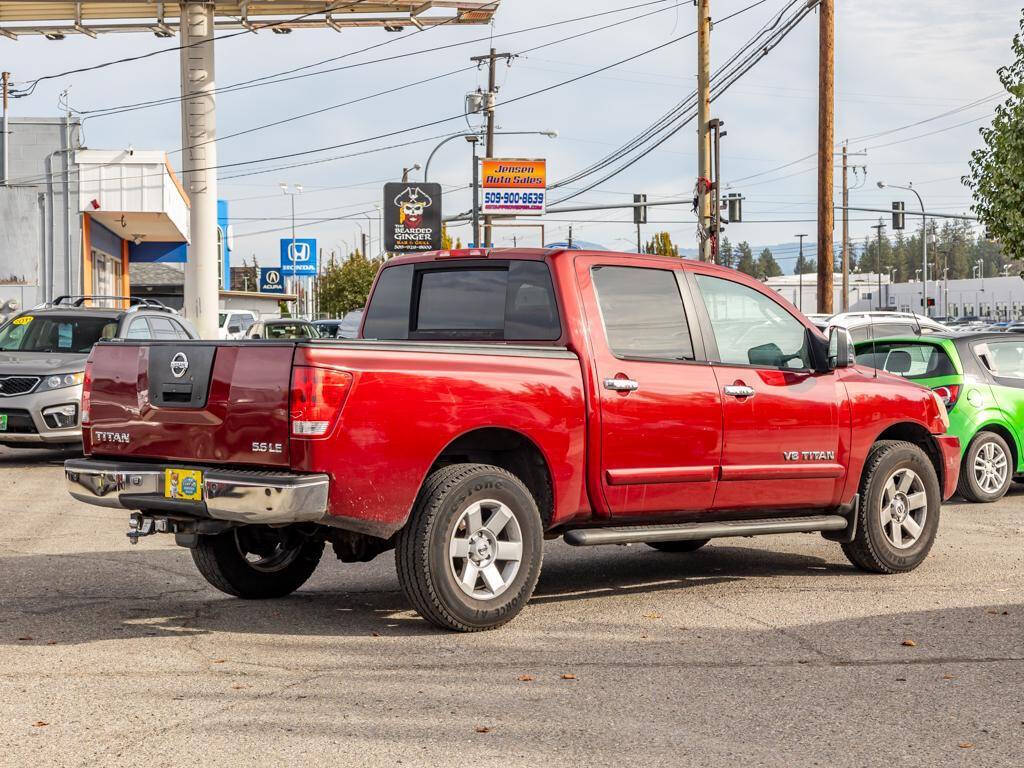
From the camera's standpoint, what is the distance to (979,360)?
13383 mm

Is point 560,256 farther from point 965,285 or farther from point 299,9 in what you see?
point 965,285

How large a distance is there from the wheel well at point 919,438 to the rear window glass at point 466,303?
2.84 metres

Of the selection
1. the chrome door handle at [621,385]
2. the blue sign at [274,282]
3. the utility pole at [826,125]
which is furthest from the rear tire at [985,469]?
the blue sign at [274,282]

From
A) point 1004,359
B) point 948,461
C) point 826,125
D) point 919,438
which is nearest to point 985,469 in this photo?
point 1004,359

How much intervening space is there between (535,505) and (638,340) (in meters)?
1.27

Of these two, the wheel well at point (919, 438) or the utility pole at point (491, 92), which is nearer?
the wheel well at point (919, 438)

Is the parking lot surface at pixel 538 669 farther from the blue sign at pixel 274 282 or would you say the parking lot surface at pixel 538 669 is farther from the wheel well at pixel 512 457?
the blue sign at pixel 274 282

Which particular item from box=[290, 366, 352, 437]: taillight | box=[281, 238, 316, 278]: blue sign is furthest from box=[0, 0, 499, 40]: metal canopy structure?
box=[281, 238, 316, 278]: blue sign

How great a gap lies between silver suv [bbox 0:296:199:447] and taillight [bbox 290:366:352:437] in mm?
8354

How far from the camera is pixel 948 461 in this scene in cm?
959

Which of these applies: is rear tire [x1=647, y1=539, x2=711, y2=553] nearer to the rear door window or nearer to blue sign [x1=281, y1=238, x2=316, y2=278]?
the rear door window

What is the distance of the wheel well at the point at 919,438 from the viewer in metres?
9.41

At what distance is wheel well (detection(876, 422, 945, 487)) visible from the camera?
941 centimetres

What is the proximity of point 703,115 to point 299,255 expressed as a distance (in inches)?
2080
